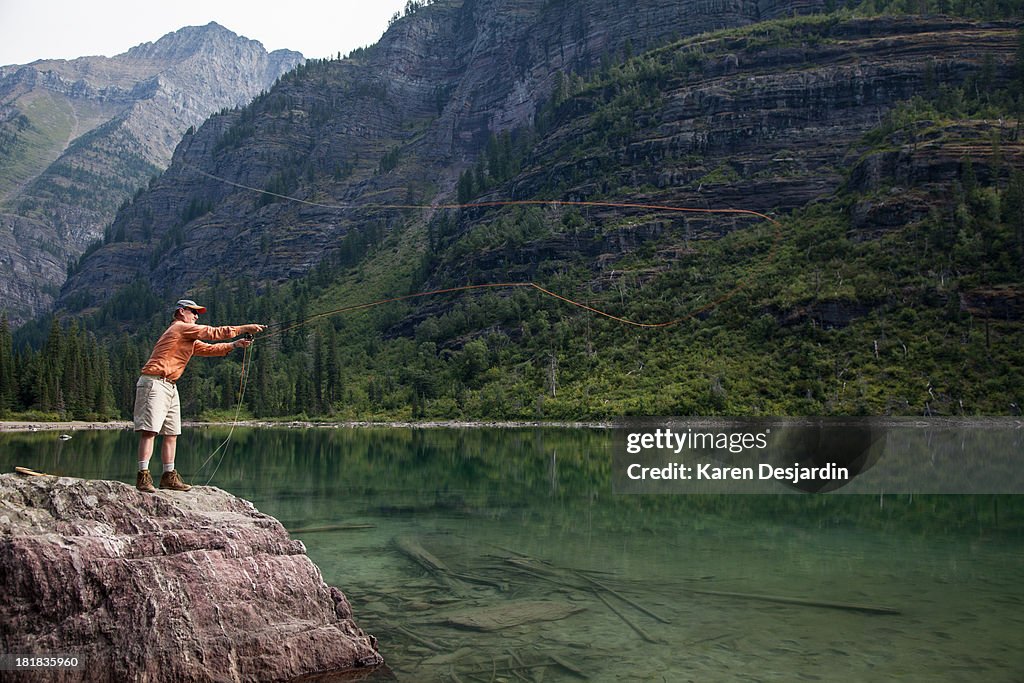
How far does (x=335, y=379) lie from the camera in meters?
111

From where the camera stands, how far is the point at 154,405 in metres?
11.3

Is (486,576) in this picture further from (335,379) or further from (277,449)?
(335,379)

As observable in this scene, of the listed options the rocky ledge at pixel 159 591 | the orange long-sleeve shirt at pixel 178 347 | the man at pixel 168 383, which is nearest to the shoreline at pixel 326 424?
the man at pixel 168 383

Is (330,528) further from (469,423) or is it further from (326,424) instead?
(326,424)

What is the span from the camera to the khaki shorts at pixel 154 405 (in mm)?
11203

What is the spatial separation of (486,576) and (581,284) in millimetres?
91142

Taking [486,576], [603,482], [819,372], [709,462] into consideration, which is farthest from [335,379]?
[486,576]

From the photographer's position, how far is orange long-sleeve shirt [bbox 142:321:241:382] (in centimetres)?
1148

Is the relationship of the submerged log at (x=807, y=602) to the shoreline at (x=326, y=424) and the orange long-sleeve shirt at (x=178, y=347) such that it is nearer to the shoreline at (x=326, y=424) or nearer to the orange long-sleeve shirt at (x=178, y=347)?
the orange long-sleeve shirt at (x=178, y=347)

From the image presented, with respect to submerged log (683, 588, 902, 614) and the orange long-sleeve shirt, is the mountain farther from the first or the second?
the orange long-sleeve shirt

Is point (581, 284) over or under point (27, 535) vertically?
over

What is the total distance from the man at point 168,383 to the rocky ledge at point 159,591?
880mm

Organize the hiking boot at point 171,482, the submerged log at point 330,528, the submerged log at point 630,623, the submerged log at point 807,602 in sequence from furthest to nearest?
the submerged log at point 330,528
the submerged log at point 807,602
the submerged log at point 630,623
the hiking boot at point 171,482

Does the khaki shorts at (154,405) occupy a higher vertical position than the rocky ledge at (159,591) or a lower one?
higher
